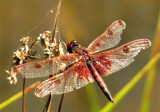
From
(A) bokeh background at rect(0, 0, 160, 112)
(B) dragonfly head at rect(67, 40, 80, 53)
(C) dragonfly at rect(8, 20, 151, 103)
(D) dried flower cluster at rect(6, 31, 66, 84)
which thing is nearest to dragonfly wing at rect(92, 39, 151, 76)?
(C) dragonfly at rect(8, 20, 151, 103)

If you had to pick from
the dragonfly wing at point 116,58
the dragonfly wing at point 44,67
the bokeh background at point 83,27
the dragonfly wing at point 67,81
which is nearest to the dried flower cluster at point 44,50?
the dragonfly wing at point 44,67

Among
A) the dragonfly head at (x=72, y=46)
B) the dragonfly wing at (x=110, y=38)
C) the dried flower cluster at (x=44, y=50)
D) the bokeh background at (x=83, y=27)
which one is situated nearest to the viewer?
the dried flower cluster at (x=44, y=50)

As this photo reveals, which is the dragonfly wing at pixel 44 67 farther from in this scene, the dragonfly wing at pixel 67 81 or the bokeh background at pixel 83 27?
the bokeh background at pixel 83 27

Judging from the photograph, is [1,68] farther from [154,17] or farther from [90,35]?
[154,17]

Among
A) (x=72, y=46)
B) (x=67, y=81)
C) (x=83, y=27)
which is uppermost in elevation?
(x=83, y=27)

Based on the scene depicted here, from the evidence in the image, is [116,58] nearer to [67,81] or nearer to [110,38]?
[110,38]

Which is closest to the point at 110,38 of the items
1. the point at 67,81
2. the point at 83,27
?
the point at 67,81

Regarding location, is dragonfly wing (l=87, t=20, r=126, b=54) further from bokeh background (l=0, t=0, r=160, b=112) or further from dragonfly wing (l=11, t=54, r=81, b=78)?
bokeh background (l=0, t=0, r=160, b=112)
